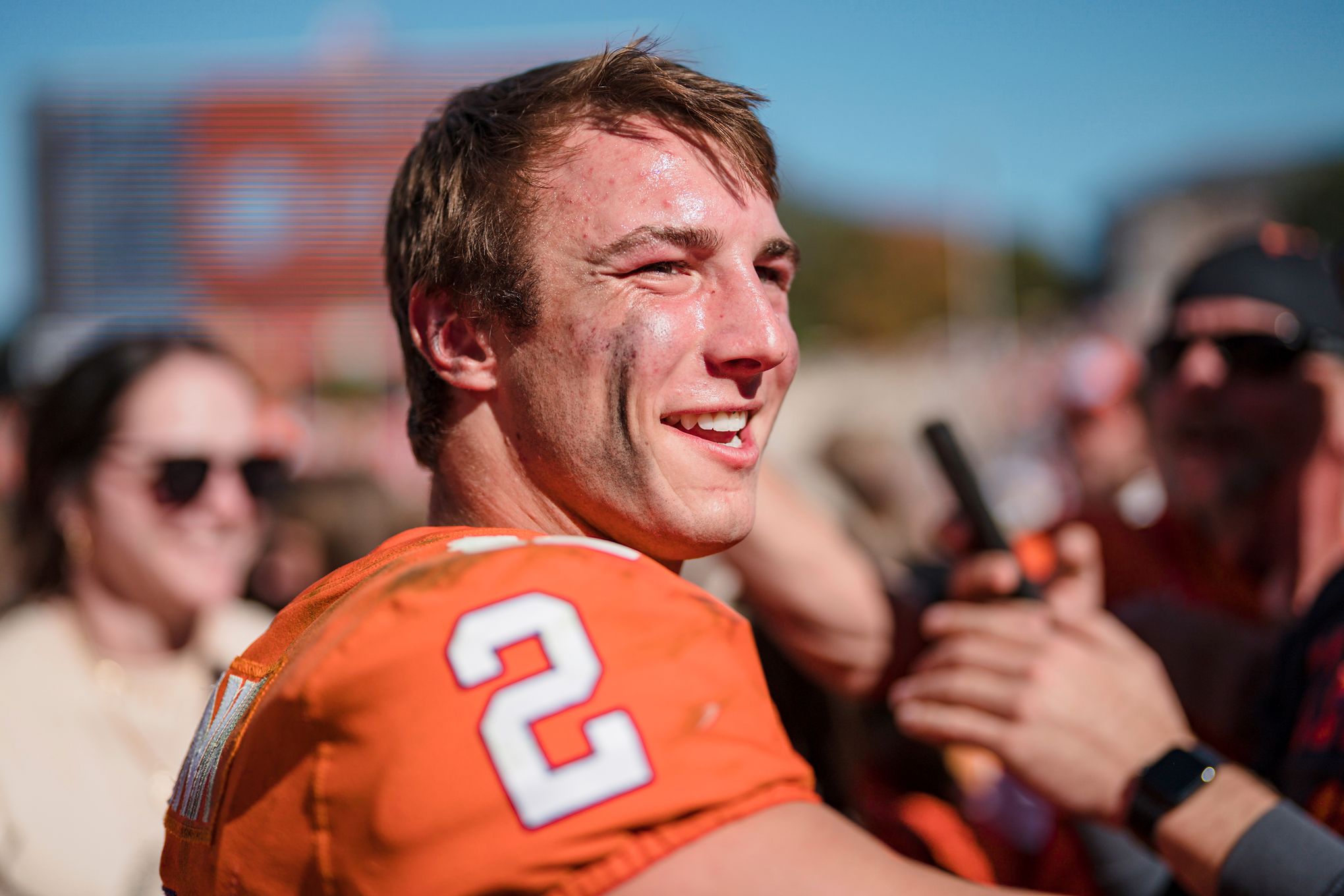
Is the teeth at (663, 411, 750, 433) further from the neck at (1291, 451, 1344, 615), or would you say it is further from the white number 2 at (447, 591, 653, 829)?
the neck at (1291, 451, 1344, 615)

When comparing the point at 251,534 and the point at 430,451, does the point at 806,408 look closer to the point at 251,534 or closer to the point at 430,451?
the point at 251,534

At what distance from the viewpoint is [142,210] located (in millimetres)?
11820

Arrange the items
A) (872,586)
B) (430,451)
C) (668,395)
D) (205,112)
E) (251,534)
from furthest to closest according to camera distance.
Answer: (205,112) → (251,534) → (872,586) → (430,451) → (668,395)

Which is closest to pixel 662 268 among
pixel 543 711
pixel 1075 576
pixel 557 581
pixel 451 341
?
pixel 451 341

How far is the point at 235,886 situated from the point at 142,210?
40.7ft

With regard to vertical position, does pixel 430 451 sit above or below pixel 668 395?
below

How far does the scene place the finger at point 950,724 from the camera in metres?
2.10

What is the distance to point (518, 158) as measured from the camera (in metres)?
1.55

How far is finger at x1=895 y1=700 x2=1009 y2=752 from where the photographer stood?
210 cm

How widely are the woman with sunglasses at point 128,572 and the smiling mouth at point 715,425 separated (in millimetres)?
1998

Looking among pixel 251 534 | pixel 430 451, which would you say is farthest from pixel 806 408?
pixel 430 451

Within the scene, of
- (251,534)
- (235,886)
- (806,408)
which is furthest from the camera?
(806,408)

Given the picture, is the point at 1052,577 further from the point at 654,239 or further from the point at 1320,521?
the point at 654,239

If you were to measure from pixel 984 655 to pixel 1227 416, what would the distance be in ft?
5.18
